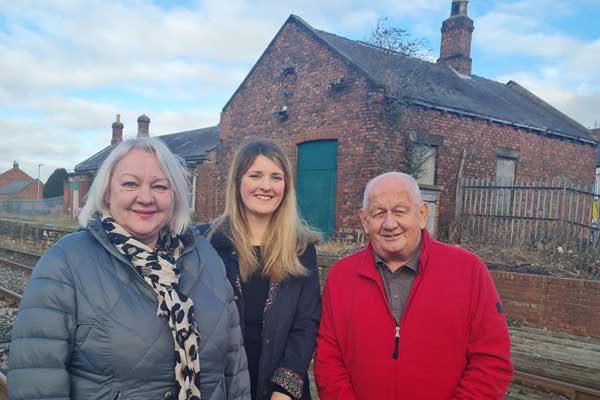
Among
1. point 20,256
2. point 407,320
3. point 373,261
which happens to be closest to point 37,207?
point 20,256

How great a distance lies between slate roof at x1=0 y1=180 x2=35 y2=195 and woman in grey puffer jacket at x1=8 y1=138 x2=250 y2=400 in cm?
6817

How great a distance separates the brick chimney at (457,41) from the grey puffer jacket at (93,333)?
19.1m

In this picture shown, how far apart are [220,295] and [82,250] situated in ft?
2.14

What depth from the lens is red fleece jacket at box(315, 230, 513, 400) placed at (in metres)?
2.30

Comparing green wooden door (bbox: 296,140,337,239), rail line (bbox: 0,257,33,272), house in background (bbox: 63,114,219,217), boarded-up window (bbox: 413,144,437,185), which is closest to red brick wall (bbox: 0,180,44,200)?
house in background (bbox: 63,114,219,217)

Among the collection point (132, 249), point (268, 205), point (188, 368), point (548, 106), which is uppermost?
point (548, 106)

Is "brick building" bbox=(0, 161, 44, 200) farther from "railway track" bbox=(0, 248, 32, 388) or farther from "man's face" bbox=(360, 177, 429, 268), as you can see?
"man's face" bbox=(360, 177, 429, 268)

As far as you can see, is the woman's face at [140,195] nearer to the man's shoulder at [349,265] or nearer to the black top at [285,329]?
the black top at [285,329]

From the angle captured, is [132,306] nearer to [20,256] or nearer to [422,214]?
[422,214]

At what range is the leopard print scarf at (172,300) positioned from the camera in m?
1.94

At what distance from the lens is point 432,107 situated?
1360cm

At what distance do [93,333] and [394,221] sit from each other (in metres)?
1.57

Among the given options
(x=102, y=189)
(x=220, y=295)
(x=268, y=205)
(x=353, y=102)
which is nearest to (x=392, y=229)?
(x=268, y=205)

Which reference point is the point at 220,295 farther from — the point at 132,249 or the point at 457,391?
the point at 457,391
